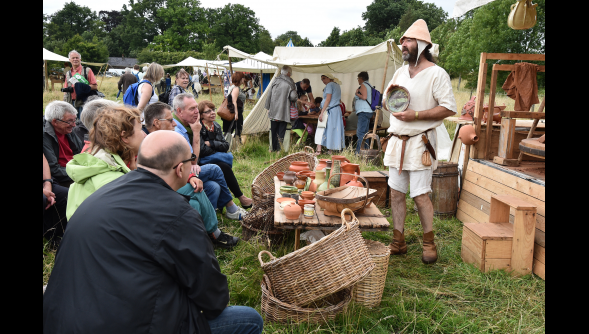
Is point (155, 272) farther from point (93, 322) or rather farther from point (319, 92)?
point (319, 92)

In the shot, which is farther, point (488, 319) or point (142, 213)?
point (488, 319)

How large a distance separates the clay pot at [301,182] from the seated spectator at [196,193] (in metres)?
0.81

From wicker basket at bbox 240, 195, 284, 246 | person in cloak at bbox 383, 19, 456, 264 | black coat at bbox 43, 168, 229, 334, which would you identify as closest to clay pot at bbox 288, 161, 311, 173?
wicker basket at bbox 240, 195, 284, 246

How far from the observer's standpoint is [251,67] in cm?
1542

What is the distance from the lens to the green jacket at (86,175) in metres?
2.19

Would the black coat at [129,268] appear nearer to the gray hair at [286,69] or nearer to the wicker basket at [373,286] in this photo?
the wicker basket at [373,286]

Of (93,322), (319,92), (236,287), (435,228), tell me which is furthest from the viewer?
(319,92)

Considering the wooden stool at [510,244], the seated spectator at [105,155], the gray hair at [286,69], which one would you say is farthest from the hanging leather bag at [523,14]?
the gray hair at [286,69]

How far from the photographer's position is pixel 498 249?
3139mm
